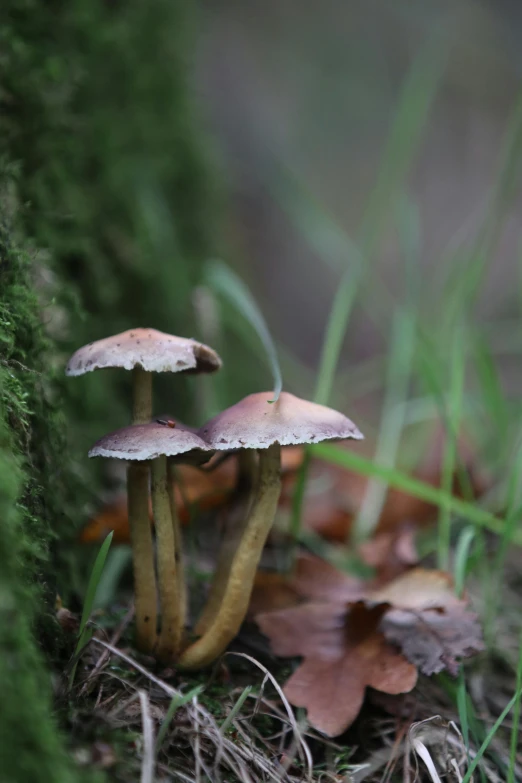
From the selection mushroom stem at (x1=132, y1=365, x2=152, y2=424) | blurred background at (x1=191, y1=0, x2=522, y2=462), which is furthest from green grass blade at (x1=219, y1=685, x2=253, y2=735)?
blurred background at (x1=191, y1=0, x2=522, y2=462)

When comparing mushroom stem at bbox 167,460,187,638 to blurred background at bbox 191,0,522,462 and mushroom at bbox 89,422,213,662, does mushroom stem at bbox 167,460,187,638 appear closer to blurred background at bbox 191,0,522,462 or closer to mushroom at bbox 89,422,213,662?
mushroom at bbox 89,422,213,662

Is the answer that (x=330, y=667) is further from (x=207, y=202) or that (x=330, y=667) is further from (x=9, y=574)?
(x=207, y=202)

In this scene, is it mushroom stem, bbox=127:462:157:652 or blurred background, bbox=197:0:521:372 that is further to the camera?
blurred background, bbox=197:0:521:372

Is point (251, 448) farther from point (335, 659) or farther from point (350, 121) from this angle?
point (350, 121)

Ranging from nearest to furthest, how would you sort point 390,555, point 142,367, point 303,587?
point 142,367 → point 303,587 → point 390,555

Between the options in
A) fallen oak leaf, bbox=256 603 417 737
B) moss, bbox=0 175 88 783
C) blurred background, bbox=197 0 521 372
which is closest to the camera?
moss, bbox=0 175 88 783

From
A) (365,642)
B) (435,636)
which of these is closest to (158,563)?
(365,642)

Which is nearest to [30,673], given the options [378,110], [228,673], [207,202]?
[228,673]
